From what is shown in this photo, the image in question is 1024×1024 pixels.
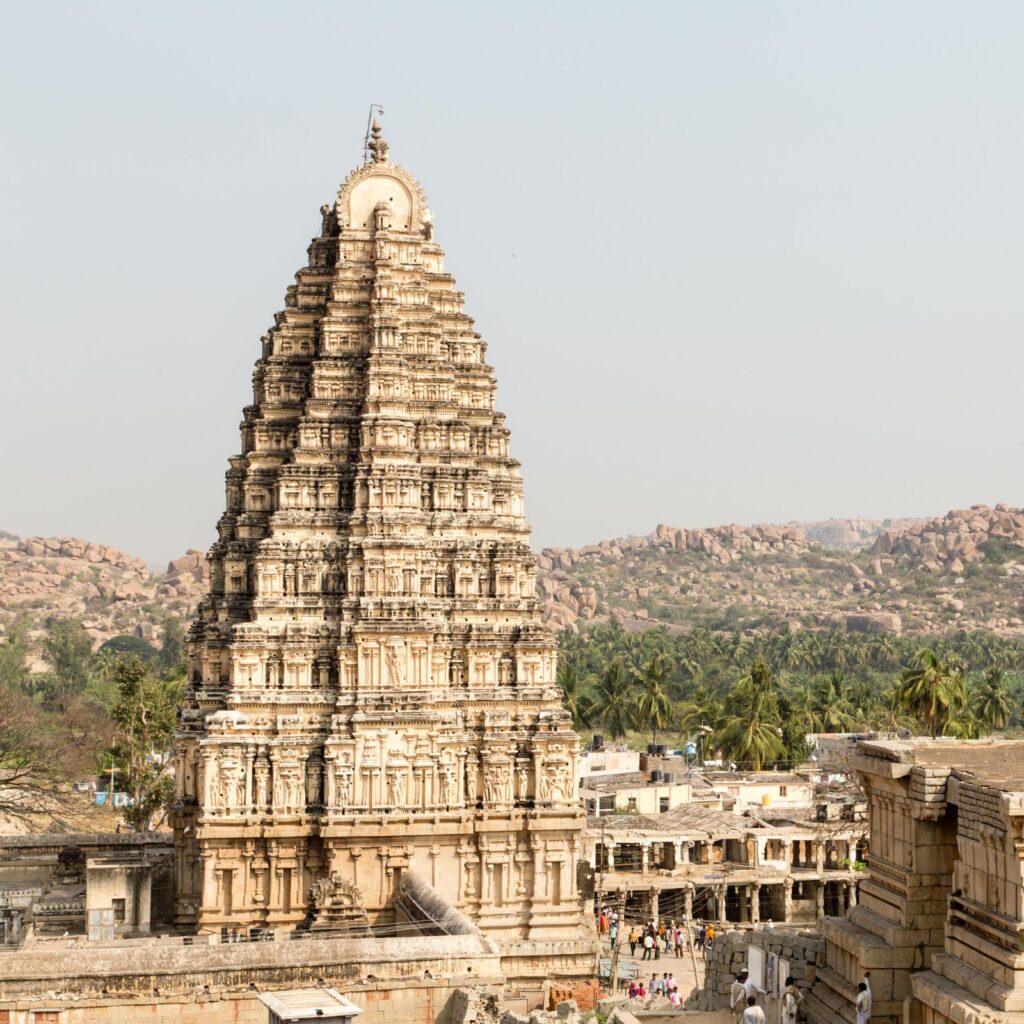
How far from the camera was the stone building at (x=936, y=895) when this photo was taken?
54.0ft

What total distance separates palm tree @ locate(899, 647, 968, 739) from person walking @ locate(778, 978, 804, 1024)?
40.2 metres

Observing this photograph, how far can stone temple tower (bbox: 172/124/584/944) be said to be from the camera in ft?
107

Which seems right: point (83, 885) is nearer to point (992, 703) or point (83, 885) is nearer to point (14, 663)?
point (992, 703)

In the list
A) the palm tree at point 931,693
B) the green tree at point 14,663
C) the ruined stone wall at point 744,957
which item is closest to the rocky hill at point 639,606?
the green tree at point 14,663

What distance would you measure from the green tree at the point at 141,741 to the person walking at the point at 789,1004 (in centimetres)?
3290

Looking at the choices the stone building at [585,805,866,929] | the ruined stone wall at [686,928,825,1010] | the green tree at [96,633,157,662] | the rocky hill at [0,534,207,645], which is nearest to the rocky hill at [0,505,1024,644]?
the rocky hill at [0,534,207,645]

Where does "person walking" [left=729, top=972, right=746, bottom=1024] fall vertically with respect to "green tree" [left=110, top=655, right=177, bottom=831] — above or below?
below

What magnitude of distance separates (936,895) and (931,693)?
138 ft

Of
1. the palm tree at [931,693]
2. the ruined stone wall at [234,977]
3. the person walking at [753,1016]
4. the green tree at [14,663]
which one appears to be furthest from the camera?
the green tree at [14,663]

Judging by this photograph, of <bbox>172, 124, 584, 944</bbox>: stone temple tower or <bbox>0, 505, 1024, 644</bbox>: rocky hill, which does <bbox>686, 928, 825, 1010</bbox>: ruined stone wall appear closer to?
<bbox>172, 124, 584, 944</bbox>: stone temple tower

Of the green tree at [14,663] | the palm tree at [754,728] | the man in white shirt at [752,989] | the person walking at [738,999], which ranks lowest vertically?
the person walking at [738,999]

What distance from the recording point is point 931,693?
5909 centimetres

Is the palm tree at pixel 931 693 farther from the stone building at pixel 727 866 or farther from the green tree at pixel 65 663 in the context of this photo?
the green tree at pixel 65 663

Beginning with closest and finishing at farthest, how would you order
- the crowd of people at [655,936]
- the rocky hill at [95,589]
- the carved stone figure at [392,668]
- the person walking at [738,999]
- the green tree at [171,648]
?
the person walking at [738,999], the carved stone figure at [392,668], the crowd of people at [655,936], the green tree at [171,648], the rocky hill at [95,589]
